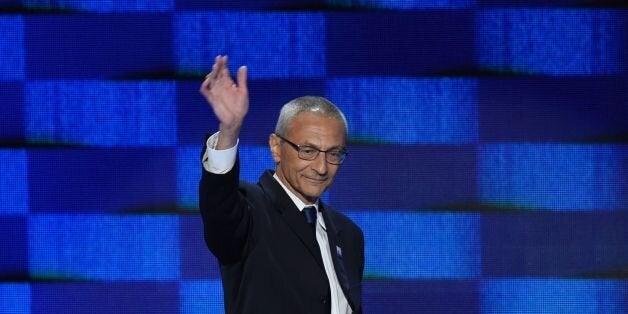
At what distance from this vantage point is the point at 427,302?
141 inches

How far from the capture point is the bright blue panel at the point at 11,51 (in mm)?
3564

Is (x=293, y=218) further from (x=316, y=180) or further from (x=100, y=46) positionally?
(x=100, y=46)

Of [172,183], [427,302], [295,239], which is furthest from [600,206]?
[295,239]

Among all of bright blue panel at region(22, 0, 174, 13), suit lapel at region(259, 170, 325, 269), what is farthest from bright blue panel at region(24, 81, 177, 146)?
suit lapel at region(259, 170, 325, 269)

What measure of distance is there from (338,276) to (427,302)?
1502 mm

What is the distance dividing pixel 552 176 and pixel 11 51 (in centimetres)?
206

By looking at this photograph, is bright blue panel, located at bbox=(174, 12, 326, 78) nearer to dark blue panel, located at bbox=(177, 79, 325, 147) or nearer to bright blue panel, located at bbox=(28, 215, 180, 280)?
dark blue panel, located at bbox=(177, 79, 325, 147)

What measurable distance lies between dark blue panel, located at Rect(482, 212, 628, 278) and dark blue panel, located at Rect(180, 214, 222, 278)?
41.0 inches

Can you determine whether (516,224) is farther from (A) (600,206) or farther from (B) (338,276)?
(B) (338,276)

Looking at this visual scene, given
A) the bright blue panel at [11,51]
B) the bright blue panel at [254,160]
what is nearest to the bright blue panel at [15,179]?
the bright blue panel at [11,51]

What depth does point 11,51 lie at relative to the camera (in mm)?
3566

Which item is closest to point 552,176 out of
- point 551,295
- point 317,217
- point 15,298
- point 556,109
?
point 556,109

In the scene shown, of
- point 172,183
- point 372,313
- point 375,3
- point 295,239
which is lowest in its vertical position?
point 372,313

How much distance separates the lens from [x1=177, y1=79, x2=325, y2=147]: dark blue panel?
3553 millimetres
